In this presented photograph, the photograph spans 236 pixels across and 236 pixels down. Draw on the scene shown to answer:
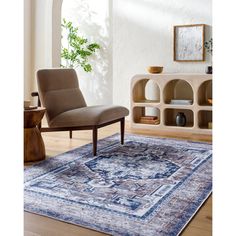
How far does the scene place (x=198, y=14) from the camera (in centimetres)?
482

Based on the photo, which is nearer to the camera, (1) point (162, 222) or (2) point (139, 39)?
(1) point (162, 222)

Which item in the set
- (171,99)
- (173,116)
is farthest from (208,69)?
(173,116)

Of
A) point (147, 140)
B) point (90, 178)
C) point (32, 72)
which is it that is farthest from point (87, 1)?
point (90, 178)

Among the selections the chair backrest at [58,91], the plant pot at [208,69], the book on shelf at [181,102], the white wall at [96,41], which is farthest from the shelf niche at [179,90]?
the white wall at [96,41]

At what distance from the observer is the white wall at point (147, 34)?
488 centimetres

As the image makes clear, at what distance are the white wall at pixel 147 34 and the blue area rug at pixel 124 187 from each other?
184 centimetres

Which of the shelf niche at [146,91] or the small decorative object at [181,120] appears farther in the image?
the shelf niche at [146,91]

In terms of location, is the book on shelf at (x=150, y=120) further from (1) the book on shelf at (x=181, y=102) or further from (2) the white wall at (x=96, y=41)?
(2) the white wall at (x=96, y=41)

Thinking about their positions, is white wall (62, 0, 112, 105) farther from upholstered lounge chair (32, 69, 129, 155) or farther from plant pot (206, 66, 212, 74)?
upholstered lounge chair (32, 69, 129, 155)

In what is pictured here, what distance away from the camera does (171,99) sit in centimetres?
488

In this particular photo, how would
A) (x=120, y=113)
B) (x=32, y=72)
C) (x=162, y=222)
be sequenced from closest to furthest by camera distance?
(x=162, y=222) < (x=120, y=113) < (x=32, y=72)

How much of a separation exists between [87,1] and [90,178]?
4.78 metres
